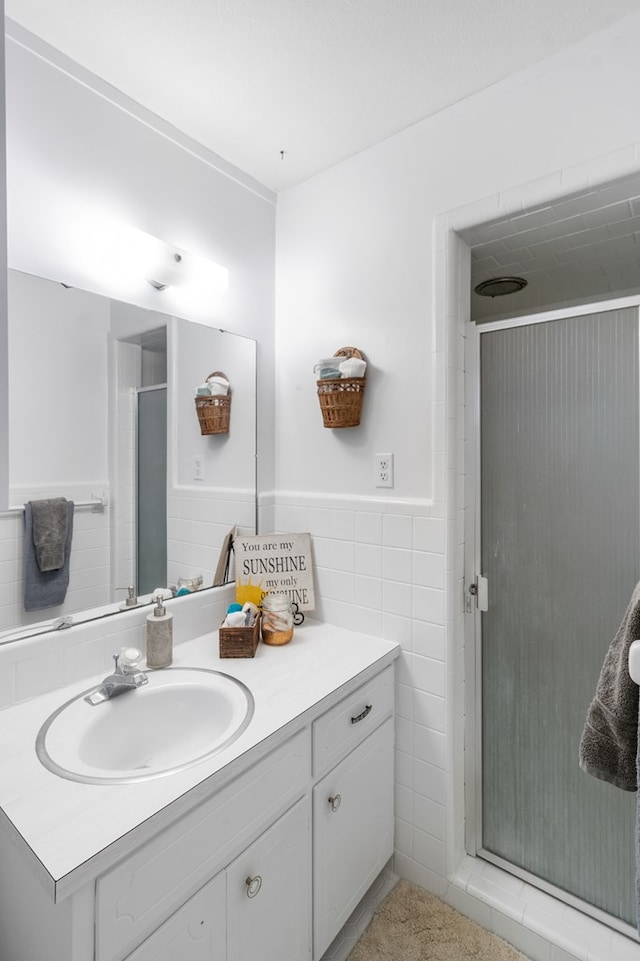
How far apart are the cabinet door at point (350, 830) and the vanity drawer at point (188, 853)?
7.2 inches

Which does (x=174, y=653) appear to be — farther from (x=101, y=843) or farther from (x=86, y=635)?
(x=101, y=843)

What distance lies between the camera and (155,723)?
4.00 ft

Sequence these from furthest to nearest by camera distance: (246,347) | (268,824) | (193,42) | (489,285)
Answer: (489,285) < (246,347) < (193,42) < (268,824)

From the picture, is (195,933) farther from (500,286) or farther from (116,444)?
(500,286)

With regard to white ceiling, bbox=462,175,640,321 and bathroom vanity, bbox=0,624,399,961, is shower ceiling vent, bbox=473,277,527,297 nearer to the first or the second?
white ceiling, bbox=462,175,640,321

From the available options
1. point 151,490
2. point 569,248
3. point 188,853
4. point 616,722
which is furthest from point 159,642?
point 569,248

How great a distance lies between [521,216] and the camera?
137 cm

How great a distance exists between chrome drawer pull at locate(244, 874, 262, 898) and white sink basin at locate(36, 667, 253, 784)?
27cm

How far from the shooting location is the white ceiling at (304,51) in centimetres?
115

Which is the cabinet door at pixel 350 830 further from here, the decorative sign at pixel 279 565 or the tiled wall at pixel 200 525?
the tiled wall at pixel 200 525

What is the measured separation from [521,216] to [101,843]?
1717mm

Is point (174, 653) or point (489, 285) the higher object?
point (489, 285)

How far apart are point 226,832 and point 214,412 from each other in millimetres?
1197

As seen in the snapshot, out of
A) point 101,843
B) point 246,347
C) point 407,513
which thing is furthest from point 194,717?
point 246,347
